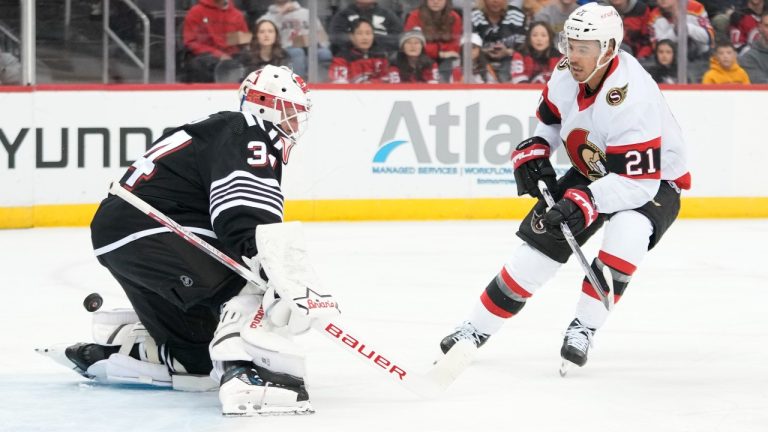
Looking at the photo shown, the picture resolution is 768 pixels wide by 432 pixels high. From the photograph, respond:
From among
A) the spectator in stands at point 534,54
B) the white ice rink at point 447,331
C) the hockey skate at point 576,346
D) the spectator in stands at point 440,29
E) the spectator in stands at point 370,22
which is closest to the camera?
the white ice rink at point 447,331

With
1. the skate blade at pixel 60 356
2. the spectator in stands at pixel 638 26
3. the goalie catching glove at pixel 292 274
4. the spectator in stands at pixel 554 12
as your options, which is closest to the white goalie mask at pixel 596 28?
the goalie catching glove at pixel 292 274

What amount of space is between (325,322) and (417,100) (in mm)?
4741

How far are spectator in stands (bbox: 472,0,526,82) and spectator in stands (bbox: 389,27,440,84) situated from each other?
13.0 inches

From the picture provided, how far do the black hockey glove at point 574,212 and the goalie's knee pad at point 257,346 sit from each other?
2.79ft

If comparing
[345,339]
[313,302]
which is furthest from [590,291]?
[313,302]

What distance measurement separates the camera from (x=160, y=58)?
773cm

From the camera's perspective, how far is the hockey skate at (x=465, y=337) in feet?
13.6

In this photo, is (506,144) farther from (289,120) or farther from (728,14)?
(289,120)

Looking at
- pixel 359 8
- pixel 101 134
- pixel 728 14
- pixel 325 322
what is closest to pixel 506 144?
pixel 359 8

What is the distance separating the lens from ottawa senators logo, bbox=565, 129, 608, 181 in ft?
13.3

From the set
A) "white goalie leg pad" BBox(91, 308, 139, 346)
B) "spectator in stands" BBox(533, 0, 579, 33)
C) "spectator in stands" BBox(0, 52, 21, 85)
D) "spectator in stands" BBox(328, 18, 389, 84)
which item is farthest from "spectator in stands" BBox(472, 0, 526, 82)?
"white goalie leg pad" BBox(91, 308, 139, 346)

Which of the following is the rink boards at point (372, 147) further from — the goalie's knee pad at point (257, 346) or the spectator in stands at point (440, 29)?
the goalie's knee pad at point (257, 346)

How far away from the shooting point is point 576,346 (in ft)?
13.0

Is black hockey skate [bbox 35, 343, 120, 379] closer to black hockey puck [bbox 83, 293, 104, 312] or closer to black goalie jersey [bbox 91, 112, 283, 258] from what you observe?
black hockey puck [bbox 83, 293, 104, 312]
